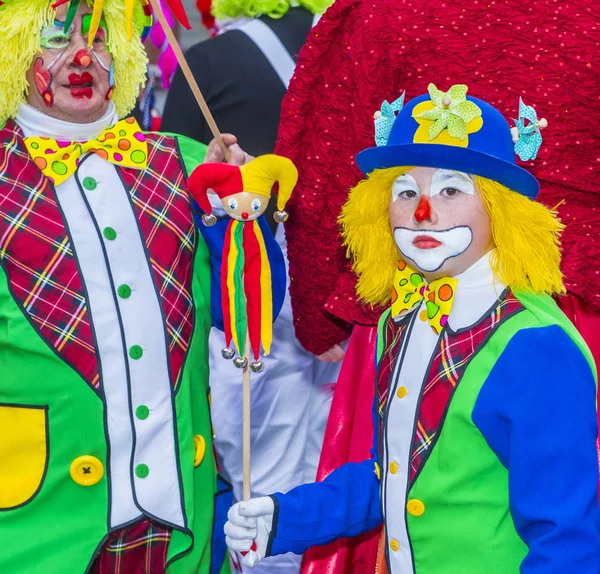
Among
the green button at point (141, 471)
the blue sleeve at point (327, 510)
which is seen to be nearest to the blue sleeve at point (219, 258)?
the green button at point (141, 471)

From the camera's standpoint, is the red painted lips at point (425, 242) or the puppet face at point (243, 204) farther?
the puppet face at point (243, 204)

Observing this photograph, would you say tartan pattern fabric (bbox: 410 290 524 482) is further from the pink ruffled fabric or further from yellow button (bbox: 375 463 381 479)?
the pink ruffled fabric

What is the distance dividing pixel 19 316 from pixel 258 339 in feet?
1.54

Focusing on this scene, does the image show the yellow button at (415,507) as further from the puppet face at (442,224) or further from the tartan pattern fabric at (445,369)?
the puppet face at (442,224)

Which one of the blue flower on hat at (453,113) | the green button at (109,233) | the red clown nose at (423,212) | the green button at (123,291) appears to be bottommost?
the green button at (123,291)

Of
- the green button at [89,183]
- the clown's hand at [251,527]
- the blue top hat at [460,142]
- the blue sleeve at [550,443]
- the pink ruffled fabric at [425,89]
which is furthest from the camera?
the green button at [89,183]

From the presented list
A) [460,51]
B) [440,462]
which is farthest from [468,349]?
[460,51]

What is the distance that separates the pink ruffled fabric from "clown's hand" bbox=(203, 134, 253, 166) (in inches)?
5.4

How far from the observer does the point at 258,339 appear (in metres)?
2.18

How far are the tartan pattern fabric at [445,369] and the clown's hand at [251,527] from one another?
0.92 feet

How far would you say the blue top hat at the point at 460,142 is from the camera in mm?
1851

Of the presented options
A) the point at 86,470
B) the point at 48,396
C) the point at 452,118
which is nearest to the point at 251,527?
the point at 86,470

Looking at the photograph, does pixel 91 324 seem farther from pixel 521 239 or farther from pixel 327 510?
pixel 521 239

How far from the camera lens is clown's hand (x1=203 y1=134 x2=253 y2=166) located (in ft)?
7.52
